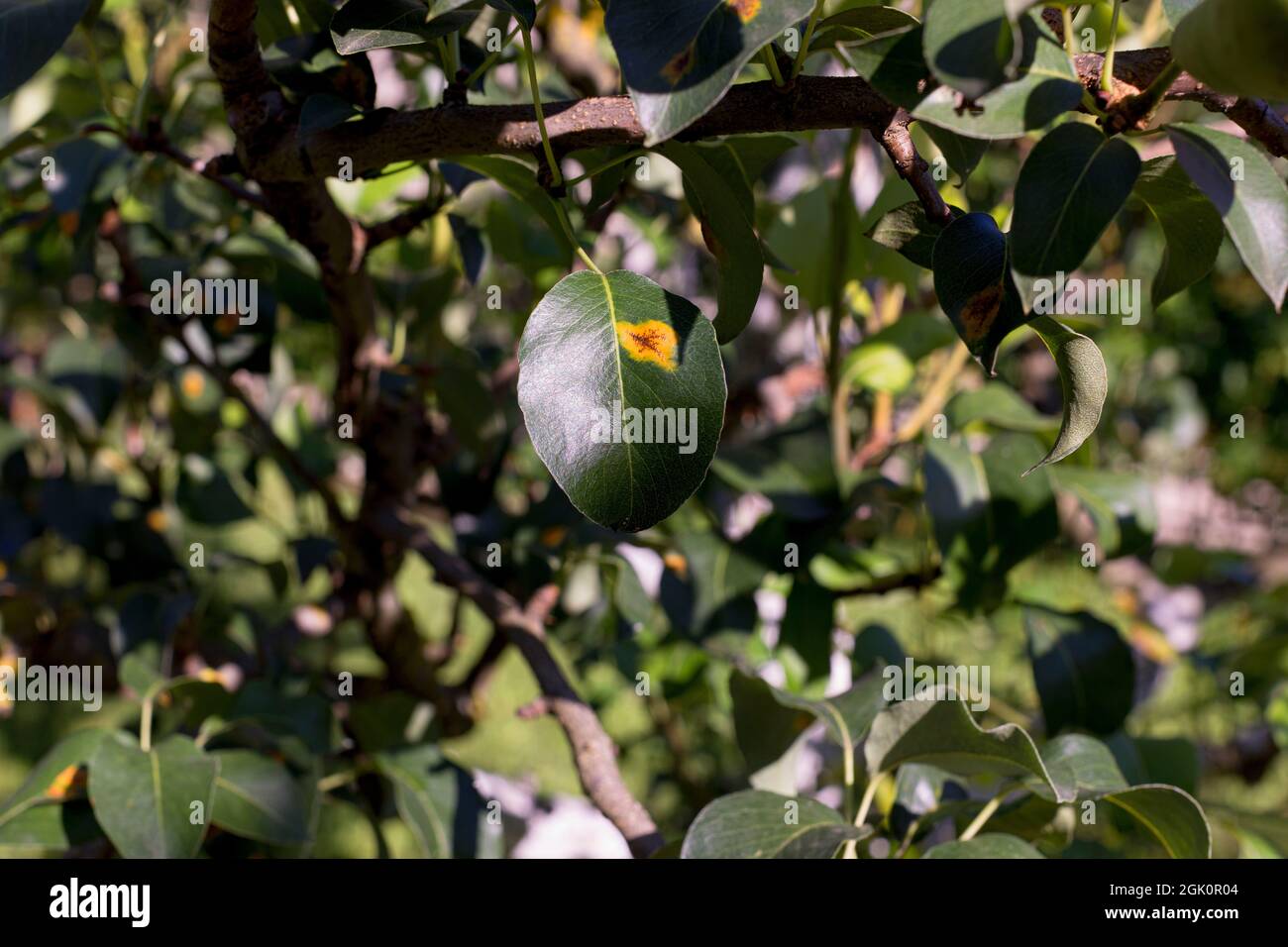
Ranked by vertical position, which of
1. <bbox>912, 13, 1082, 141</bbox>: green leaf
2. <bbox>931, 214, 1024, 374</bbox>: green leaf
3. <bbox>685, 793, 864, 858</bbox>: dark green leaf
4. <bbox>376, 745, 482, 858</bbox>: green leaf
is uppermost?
<bbox>912, 13, 1082, 141</bbox>: green leaf

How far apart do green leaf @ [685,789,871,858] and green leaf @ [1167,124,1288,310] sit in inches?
13.1

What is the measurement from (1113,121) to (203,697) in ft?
2.38

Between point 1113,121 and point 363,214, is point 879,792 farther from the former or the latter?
point 363,214

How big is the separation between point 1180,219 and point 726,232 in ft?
0.63

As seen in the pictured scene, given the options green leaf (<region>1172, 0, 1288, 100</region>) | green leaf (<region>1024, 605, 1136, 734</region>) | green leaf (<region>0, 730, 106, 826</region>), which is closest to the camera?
green leaf (<region>1172, 0, 1288, 100</region>)

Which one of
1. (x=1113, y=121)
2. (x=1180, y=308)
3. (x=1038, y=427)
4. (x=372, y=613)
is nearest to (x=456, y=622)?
(x=372, y=613)

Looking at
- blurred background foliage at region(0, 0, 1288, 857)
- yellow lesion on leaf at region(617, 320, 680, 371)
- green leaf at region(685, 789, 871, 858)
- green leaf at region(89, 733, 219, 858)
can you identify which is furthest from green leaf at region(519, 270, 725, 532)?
green leaf at region(89, 733, 219, 858)

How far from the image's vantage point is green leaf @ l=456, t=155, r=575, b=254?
0.54 m

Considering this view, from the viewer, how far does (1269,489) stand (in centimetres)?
313

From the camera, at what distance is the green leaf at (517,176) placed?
54 centimetres

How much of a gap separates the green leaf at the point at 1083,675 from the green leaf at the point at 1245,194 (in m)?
0.50

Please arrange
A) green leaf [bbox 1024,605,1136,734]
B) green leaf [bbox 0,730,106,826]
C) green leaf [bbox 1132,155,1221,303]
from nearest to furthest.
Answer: green leaf [bbox 1132,155,1221,303] < green leaf [bbox 0,730,106,826] < green leaf [bbox 1024,605,1136,734]

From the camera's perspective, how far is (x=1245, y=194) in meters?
0.38

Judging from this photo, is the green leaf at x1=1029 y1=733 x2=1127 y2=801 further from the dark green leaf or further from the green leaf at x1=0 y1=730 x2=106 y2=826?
the green leaf at x1=0 y1=730 x2=106 y2=826
